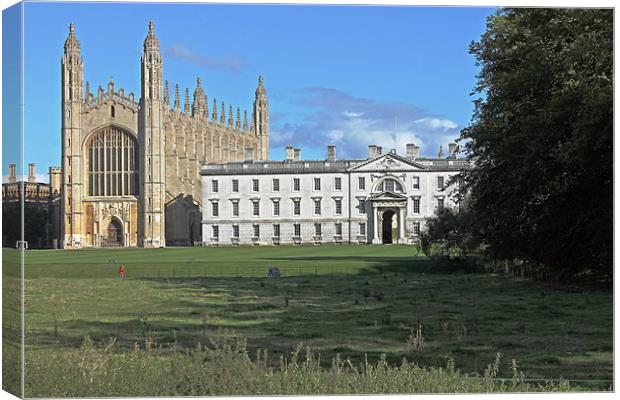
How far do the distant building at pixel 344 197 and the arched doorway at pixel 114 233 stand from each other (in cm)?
4048

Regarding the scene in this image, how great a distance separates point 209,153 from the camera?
9238 centimetres

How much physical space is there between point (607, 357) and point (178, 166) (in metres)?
76.2

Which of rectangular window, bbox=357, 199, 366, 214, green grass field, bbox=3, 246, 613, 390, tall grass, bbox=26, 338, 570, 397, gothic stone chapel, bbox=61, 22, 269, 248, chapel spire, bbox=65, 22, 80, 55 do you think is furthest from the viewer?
gothic stone chapel, bbox=61, 22, 269, 248

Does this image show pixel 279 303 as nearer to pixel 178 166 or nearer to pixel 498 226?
pixel 498 226

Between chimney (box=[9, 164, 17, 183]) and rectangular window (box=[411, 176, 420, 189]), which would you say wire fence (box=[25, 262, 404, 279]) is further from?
chimney (box=[9, 164, 17, 183])

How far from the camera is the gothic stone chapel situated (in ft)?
268

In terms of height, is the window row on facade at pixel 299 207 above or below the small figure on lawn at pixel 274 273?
above

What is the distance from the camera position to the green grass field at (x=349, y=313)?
1658 centimetres

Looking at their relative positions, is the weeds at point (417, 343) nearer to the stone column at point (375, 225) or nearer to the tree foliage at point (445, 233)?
the stone column at point (375, 225)

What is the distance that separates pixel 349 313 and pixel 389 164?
3.60 metres

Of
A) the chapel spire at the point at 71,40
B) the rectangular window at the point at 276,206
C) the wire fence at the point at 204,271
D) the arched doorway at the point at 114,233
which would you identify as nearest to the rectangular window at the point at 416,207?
the wire fence at the point at 204,271

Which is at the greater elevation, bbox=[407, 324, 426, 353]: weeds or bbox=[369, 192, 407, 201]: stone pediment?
bbox=[369, 192, 407, 201]: stone pediment

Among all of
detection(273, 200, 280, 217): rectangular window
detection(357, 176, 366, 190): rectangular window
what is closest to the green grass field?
detection(273, 200, 280, 217): rectangular window

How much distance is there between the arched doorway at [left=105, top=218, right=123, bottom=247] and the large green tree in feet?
187
